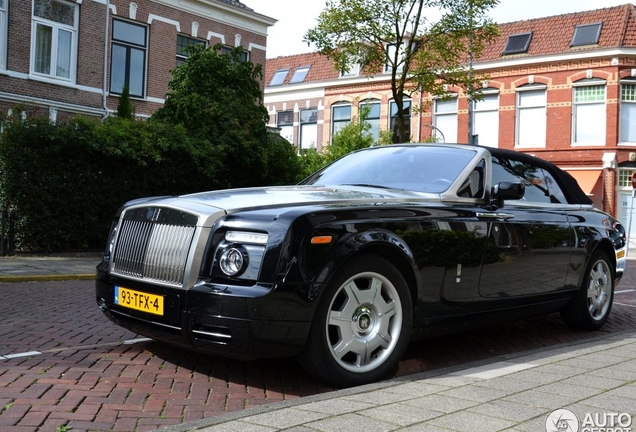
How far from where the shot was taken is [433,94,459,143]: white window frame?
33.7m

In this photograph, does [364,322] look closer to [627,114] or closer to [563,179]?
[563,179]

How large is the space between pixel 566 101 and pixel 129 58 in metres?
18.9

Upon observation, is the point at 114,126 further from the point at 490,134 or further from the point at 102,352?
the point at 490,134

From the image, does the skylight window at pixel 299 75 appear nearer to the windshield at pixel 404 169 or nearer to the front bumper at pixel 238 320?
the windshield at pixel 404 169

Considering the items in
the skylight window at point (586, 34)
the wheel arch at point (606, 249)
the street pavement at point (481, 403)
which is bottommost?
the street pavement at point (481, 403)

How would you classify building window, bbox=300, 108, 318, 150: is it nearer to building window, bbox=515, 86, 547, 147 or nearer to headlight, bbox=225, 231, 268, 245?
building window, bbox=515, 86, 547, 147

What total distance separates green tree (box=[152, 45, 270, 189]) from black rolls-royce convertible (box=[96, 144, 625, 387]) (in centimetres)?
1064

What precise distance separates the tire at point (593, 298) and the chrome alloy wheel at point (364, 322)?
2.68m

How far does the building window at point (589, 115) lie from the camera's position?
29.4m

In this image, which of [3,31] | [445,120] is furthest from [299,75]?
[3,31]

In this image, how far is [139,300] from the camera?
4.18m

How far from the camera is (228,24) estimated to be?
80.8ft

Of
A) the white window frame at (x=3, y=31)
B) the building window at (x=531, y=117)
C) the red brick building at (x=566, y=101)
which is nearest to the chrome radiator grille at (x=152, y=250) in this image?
the white window frame at (x=3, y=31)

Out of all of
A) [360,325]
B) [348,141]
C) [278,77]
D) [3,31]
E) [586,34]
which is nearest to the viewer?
[360,325]
